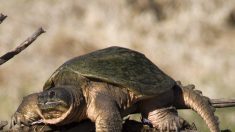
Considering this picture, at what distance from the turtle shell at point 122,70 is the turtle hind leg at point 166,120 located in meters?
0.17

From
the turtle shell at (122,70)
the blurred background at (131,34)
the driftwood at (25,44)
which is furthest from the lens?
the blurred background at (131,34)

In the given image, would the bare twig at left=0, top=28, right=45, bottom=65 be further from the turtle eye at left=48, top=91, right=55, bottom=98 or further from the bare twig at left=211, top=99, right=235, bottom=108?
the bare twig at left=211, top=99, right=235, bottom=108

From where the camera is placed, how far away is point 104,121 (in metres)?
4.27

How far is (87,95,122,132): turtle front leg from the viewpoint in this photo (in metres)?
4.26

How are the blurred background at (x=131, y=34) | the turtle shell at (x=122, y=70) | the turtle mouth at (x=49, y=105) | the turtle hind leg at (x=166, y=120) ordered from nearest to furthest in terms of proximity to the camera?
the turtle mouth at (x=49, y=105) → the turtle shell at (x=122, y=70) → the turtle hind leg at (x=166, y=120) → the blurred background at (x=131, y=34)

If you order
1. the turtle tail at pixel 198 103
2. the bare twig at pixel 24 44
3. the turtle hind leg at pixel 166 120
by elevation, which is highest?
the bare twig at pixel 24 44

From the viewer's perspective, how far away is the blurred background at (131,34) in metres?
11.8

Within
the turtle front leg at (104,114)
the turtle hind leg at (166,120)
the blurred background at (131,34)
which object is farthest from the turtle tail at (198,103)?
the blurred background at (131,34)

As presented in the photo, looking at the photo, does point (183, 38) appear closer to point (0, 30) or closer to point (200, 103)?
point (0, 30)

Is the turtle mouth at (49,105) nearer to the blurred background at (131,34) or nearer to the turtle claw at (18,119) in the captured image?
the turtle claw at (18,119)

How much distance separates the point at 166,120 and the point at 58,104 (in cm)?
75

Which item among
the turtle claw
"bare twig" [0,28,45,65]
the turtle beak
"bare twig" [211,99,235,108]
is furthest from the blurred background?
the turtle beak

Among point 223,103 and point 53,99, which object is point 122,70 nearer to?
point 53,99

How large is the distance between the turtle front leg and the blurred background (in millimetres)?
7103
